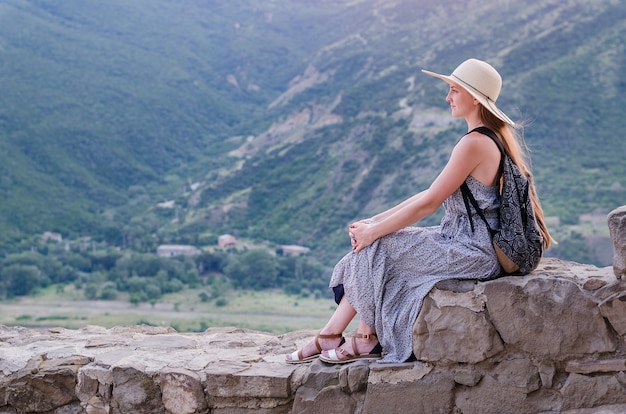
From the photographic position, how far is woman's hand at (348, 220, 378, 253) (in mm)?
3449

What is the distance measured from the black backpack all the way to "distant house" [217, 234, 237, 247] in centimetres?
3182

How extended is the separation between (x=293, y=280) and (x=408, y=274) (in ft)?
86.3

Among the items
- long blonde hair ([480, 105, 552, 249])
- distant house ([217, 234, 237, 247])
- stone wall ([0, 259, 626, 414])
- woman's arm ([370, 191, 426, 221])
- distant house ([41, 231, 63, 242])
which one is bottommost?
stone wall ([0, 259, 626, 414])

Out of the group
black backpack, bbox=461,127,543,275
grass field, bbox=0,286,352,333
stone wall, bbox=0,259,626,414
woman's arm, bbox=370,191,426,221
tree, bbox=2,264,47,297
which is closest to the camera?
stone wall, bbox=0,259,626,414

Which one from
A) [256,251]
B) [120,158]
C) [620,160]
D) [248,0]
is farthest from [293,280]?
[248,0]

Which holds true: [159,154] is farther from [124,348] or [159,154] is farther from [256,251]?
[124,348]

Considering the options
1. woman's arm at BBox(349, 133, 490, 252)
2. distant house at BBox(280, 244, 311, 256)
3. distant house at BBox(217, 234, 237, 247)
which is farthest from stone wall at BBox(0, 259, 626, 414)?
distant house at BBox(217, 234, 237, 247)

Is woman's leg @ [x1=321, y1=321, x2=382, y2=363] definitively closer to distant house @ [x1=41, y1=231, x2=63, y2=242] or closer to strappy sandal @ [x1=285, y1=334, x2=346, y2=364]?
strappy sandal @ [x1=285, y1=334, x2=346, y2=364]

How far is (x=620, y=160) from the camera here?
29.7 m

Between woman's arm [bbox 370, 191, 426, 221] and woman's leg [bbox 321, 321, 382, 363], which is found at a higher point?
woman's arm [bbox 370, 191, 426, 221]

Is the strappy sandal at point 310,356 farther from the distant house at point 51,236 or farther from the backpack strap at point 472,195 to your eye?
the distant house at point 51,236

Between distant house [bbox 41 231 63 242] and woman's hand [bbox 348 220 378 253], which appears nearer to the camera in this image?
woman's hand [bbox 348 220 378 253]

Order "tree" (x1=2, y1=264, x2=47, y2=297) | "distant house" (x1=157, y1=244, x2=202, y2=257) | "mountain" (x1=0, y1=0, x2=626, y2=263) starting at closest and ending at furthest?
"mountain" (x1=0, y1=0, x2=626, y2=263)
"tree" (x1=2, y1=264, x2=47, y2=297)
"distant house" (x1=157, y1=244, x2=202, y2=257)

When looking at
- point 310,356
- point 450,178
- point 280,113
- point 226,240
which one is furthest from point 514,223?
point 280,113
